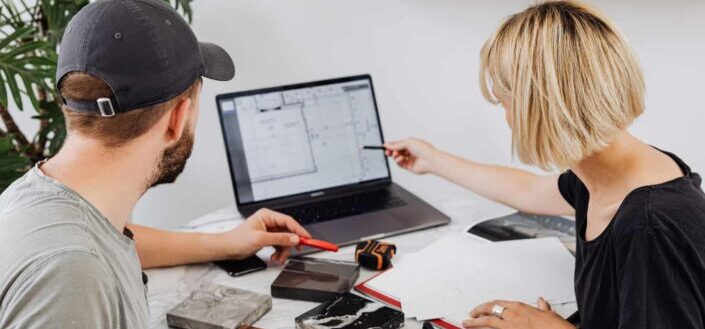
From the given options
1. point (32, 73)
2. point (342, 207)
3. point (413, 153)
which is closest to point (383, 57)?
point (413, 153)

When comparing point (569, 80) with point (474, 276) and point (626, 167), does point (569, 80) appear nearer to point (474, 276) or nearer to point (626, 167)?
point (626, 167)

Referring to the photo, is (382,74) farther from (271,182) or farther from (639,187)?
Answer: (639,187)

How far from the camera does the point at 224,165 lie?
2002 mm

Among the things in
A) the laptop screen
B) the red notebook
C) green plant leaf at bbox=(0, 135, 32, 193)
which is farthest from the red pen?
green plant leaf at bbox=(0, 135, 32, 193)

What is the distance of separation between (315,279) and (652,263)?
542mm

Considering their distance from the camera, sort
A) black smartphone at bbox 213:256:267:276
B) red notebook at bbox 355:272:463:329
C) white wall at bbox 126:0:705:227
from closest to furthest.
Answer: red notebook at bbox 355:272:463:329 → black smartphone at bbox 213:256:267:276 → white wall at bbox 126:0:705:227

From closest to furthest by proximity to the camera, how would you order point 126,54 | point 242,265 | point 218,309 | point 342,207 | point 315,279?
point 126,54
point 218,309
point 315,279
point 242,265
point 342,207

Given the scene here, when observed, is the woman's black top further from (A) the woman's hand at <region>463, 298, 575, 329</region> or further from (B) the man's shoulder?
(B) the man's shoulder

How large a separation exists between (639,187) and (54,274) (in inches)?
30.1

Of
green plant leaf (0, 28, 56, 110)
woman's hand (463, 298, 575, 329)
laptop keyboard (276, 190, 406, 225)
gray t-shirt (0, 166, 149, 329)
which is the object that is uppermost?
green plant leaf (0, 28, 56, 110)

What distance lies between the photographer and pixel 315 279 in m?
1.10

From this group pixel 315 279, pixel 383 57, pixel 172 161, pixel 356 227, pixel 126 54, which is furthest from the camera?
pixel 383 57

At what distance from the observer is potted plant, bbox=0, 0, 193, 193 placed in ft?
4.55

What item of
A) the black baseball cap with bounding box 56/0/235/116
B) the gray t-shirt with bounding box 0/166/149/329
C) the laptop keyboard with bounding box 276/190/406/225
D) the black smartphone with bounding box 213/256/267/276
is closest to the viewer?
the gray t-shirt with bounding box 0/166/149/329
